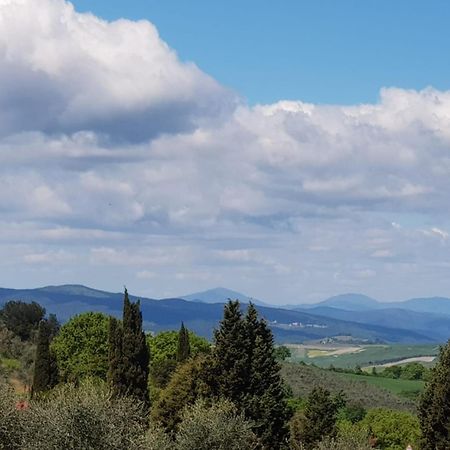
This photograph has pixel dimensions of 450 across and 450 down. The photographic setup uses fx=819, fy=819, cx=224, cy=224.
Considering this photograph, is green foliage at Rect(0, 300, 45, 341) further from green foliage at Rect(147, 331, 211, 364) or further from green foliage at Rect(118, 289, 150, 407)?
green foliage at Rect(118, 289, 150, 407)

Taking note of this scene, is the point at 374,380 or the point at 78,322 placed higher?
the point at 78,322

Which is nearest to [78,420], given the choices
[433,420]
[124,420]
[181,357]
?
[124,420]

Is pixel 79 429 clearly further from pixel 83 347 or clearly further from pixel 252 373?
pixel 83 347

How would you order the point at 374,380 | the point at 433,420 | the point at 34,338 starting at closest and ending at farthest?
1. the point at 433,420
2. the point at 34,338
3. the point at 374,380

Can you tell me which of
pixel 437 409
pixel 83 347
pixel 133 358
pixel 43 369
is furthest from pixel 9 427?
pixel 83 347

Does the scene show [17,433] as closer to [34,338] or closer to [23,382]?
[23,382]

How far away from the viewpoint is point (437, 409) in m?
54.3

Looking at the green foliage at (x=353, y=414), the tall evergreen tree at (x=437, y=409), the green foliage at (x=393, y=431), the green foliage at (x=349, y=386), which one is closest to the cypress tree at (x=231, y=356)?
the tall evergreen tree at (x=437, y=409)

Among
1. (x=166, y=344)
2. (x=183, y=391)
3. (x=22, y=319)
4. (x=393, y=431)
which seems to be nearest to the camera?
(x=183, y=391)

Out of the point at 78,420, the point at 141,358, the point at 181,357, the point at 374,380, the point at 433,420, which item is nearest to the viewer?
the point at 78,420

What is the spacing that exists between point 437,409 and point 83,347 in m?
68.2

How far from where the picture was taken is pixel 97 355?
111875 millimetres

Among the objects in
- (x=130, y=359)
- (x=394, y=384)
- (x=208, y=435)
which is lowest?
(x=394, y=384)

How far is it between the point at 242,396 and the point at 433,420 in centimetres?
1356
